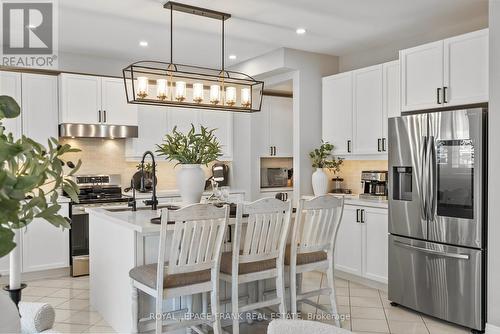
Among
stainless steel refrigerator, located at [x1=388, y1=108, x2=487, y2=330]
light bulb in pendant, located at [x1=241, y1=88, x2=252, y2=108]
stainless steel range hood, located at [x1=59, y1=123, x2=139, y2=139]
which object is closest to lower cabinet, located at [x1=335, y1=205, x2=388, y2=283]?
stainless steel refrigerator, located at [x1=388, y1=108, x2=487, y2=330]

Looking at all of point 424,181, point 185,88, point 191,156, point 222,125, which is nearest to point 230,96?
point 185,88

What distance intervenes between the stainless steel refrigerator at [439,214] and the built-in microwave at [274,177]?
2.81 m

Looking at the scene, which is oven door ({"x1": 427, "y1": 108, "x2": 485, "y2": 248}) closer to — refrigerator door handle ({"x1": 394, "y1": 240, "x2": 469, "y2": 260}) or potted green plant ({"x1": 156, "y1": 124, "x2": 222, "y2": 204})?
refrigerator door handle ({"x1": 394, "y1": 240, "x2": 469, "y2": 260})

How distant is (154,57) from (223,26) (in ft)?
6.20

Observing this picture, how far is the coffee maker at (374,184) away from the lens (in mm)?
4836

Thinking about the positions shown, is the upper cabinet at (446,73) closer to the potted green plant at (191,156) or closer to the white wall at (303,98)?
the white wall at (303,98)

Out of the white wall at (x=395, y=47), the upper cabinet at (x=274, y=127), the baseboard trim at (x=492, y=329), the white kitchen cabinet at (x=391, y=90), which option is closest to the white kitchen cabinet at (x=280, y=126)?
the upper cabinet at (x=274, y=127)

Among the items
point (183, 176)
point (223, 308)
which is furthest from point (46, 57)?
point (223, 308)

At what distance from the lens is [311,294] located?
3.37 metres

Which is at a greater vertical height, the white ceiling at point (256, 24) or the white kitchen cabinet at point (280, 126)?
the white ceiling at point (256, 24)

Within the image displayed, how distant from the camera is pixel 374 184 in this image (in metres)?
4.95

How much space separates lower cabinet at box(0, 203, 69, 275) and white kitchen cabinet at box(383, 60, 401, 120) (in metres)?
3.87

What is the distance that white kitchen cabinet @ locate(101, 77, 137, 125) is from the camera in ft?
17.8

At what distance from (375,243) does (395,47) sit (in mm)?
2337
